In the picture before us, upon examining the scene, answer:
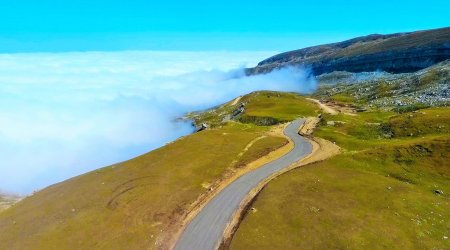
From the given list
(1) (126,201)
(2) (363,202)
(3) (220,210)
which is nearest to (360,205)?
(2) (363,202)

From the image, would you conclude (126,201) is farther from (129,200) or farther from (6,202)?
(6,202)

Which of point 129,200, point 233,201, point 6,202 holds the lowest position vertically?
point 6,202

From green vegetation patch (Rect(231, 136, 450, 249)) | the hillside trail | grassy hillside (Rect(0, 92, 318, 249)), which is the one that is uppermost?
grassy hillside (Rect(0, 92, 318, 249))

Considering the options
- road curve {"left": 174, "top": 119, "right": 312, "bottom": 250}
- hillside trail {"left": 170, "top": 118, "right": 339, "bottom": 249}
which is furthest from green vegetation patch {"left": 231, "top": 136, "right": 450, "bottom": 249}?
road curve {"left": 174, "top": 119, "right": 312, "bottom": 250}

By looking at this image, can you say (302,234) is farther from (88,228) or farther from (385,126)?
(385,126)

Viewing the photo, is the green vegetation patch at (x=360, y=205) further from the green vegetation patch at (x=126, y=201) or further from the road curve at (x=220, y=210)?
the green vegetation patch at (x=126, y=201)

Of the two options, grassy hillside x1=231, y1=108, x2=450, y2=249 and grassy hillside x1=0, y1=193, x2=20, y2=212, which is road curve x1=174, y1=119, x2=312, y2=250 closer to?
grassy hillside x1=231, y1=108, x2=450, y2=249

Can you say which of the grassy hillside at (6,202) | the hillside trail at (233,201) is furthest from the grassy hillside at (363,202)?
the grassy hillside at (6,202)
